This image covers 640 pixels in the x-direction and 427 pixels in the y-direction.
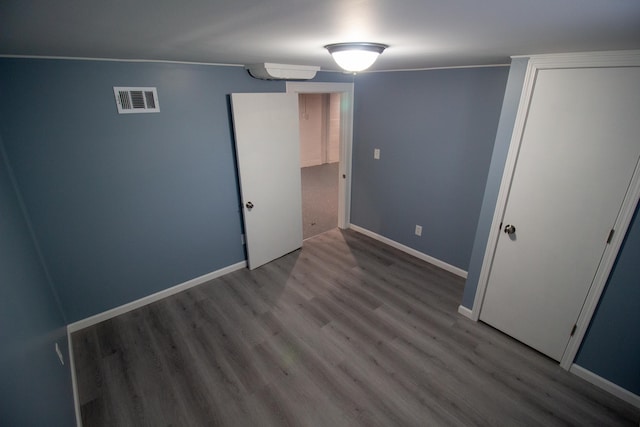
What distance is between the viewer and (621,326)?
2.01 metres

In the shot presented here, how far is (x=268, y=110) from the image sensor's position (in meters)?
3.16

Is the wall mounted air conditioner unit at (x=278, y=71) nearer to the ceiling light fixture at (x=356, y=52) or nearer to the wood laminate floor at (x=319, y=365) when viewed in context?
the ceiling light fixture at (x=356, y=52)

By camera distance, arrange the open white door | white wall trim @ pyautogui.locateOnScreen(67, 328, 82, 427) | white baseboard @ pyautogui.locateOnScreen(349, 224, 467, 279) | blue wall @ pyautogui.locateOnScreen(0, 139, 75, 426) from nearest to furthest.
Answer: blue wall @ pyautogui.locateOnScreen(0, 139, 75, 426)
white wall trim @ pyautogui.locateOnScreen(67, 328, 82, 427)
the open white door
white baseboard @ pyautogui.locateOnScreen(349, 224, 467, 279)

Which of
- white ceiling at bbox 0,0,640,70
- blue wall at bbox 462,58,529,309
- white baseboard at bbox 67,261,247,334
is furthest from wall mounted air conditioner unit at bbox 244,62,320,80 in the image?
white baseboard at bbox 67,261,247,334

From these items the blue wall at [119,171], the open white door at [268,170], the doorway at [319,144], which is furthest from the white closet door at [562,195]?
the doorway at [319,144]

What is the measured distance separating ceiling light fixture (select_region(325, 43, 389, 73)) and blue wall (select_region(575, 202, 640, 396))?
1.88 meters

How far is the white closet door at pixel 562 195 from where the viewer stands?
183 cm

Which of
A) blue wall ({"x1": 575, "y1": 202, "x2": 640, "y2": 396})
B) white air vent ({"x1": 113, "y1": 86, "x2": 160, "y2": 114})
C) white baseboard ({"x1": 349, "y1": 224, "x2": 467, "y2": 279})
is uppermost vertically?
white air vent ({"x1": 113, "y1": 86, "x2": 160, "y2": 114})

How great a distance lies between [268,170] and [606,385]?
132 inches

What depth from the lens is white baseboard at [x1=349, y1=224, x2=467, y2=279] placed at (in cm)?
347

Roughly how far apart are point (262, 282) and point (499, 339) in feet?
7.65

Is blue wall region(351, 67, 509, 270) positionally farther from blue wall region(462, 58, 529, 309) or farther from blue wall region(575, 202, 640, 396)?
blue wall region(575, 202, 640, 396)

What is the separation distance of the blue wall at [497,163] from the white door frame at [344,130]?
203 cm

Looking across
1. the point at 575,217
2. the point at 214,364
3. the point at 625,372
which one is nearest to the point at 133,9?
the point at 214,364
